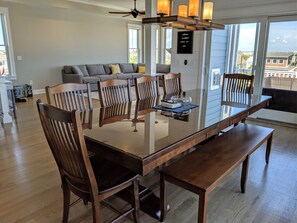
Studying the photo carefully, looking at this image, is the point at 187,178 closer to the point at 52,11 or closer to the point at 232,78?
the point at 232,78

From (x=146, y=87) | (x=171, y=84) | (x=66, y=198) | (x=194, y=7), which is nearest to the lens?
(x=66, y=198)

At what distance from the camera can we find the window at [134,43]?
32.3ft

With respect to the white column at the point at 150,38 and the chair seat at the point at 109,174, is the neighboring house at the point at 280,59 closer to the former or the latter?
the white column at the point at 150,38

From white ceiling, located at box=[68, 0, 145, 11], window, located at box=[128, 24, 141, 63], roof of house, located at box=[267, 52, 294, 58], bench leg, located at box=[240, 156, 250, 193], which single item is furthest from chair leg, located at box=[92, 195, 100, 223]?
window, located at box=[128, 24, 141, 63]

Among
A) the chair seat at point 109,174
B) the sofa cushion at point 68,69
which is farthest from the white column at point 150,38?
the sofa cushion at point 68,69

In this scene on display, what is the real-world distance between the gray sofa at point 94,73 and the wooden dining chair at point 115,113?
4.87m

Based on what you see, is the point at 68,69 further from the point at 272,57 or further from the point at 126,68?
the point at 272,57

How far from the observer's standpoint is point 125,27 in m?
9.50

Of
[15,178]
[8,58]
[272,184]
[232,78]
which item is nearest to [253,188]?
[272,184]

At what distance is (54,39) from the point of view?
756 cm

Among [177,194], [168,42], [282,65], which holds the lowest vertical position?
[177,194]

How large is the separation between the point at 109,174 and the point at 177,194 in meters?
0.90

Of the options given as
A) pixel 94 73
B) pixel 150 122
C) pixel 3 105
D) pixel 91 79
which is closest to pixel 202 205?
pixel 150 122

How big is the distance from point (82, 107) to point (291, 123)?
13.2ft
